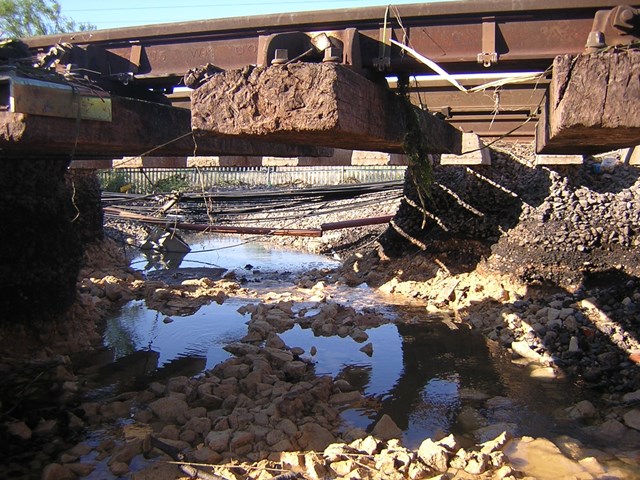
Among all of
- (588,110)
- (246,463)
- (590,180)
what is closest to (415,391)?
(246,463)

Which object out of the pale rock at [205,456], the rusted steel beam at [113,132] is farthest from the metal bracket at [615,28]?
the pale rock at [205,456]

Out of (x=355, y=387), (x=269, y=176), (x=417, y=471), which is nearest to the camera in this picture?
(x=417, y=471)

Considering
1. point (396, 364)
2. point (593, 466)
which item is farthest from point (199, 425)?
point (593, 466)

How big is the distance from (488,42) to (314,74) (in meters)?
1.58

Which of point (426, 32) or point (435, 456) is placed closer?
point (426, 32)

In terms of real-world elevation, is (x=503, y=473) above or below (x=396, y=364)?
above

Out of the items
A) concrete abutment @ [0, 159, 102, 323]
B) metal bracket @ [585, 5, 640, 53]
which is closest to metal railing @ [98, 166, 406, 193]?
concrete abutment @ [0, 159, 102, 323]

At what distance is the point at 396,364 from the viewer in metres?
7.33

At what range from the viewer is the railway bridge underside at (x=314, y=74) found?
8.80 feet

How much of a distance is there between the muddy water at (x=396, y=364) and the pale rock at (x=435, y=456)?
0.44 m

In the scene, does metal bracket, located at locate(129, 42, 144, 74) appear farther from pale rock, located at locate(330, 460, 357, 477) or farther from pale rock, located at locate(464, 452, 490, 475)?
pale rock, located at locate(464, 452, 490, 475)

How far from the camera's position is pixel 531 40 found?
11.9 ft

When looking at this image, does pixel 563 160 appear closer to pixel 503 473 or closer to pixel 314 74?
pixel 503 473

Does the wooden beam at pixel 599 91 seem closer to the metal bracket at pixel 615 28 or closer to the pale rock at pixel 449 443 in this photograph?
the metal bracket at pixel 615 28
